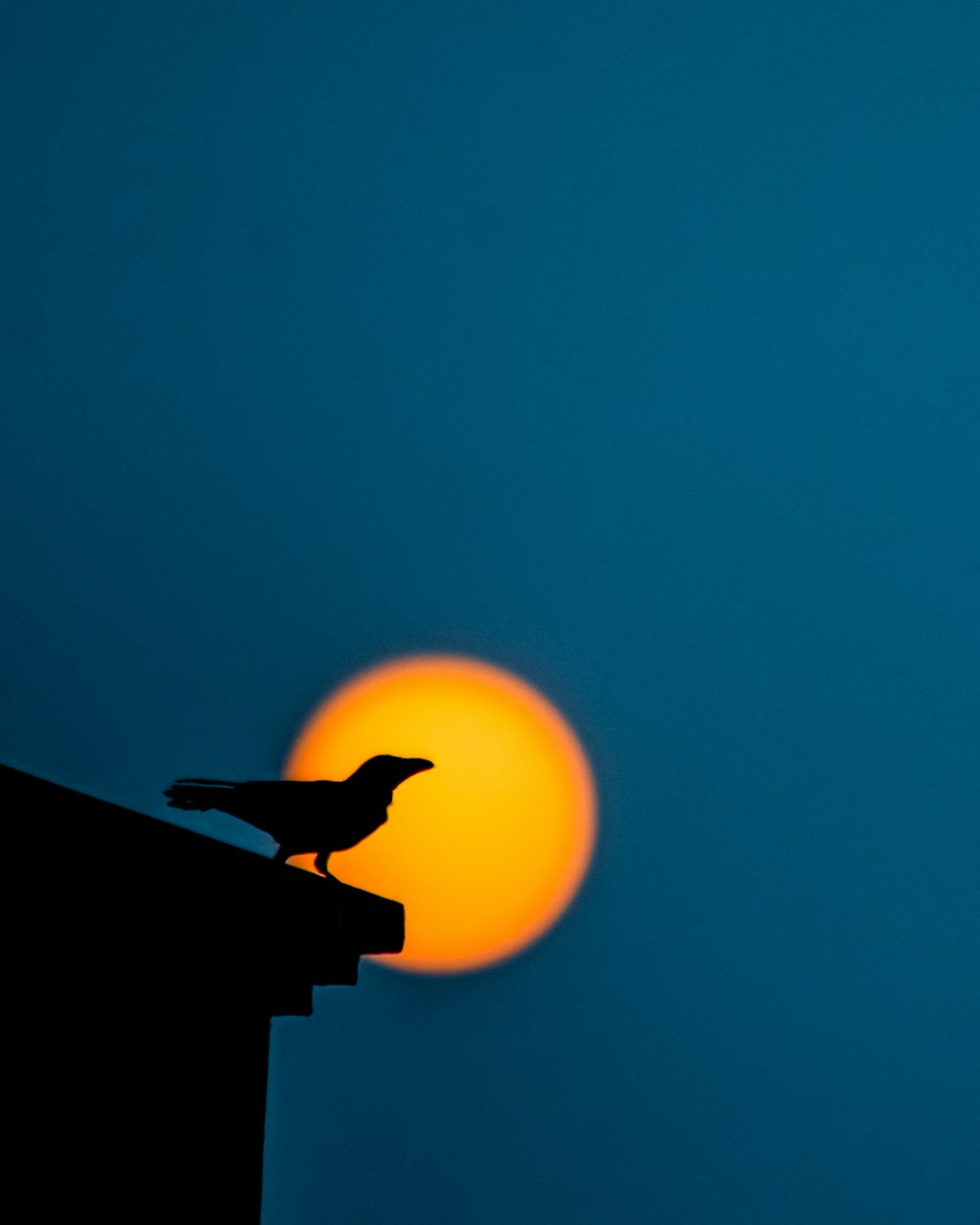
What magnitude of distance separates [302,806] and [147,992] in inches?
22.6

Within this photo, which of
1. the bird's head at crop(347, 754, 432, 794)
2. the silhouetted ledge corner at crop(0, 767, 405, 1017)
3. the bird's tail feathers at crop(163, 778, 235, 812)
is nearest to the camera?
the silhouetted ledge corner at crop(0, 767, 405, 1017)

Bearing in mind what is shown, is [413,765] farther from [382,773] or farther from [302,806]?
[302,806]

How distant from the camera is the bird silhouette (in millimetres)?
1875

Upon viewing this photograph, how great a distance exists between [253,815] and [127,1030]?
23.3 inches

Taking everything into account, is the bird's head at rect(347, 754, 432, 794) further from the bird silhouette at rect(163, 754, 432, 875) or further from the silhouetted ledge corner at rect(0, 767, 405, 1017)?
the silhouetted ledge corner at rect(0, 767, 405, 1017)

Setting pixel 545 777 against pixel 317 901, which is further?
pixel 545 777

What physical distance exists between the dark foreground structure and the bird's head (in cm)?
37

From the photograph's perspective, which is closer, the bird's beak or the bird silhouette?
the bird silhouette

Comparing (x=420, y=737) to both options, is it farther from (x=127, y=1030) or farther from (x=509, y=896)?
Answer: (x=127, y=1030)

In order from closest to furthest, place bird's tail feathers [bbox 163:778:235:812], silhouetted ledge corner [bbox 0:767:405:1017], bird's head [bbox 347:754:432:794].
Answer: silhouetted ledge corner [bbox 0:767:405:1017] < bird's tail feathers [bbox 163:778:235:812] < bird's head [bbox 347:754:432:794]

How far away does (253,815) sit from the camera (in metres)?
1.93

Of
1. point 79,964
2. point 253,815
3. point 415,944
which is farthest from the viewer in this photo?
point 415,944

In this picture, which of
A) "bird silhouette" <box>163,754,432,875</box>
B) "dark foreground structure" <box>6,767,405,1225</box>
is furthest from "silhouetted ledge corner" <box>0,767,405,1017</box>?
"bird silhouette" <box>163,754,432,875</box>


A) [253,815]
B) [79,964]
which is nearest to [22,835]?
[79,964]
